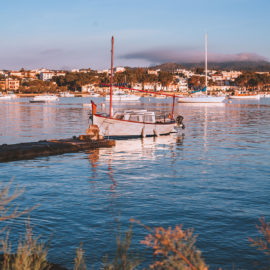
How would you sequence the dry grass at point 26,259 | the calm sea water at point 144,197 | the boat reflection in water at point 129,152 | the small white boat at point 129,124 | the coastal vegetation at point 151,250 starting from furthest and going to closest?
the small white boat at point 129,124
the boat reflection in water at point 129,152
the calm sea water at point 144,197
the dry grass at point 26,259
the coastal vegetation at point 151,250

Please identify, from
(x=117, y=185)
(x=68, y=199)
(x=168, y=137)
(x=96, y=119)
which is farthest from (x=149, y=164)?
(x=168, y=137)

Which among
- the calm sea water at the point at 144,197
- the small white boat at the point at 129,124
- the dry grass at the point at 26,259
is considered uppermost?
the small white boat at the point at 129,124

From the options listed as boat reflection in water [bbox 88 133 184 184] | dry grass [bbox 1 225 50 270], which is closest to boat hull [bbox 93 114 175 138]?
boat reflection in water [bbox 88 133 184 184]

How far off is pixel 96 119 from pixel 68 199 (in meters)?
20.3

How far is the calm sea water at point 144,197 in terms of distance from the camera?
35.6 feet

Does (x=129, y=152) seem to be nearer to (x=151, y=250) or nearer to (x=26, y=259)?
(x=151, y=250)

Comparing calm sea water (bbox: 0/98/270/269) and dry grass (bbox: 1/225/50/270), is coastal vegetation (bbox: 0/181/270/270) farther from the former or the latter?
calm sea water (bbox: 0/98/270/269)

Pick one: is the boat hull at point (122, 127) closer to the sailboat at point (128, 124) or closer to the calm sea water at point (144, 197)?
the sailboat at point (128, 124)

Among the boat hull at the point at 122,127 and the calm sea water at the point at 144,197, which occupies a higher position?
the boat hull at the point at 122,127

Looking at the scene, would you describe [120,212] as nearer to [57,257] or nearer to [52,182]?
[57,257]

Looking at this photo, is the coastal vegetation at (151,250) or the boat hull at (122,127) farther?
the boat hull at (122,127)

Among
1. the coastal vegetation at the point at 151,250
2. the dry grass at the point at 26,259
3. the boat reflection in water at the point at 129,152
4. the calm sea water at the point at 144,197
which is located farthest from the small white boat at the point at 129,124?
the dry grass at the point at 26,259

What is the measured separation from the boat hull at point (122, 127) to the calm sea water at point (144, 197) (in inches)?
270

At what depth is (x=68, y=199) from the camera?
50.6 feet
